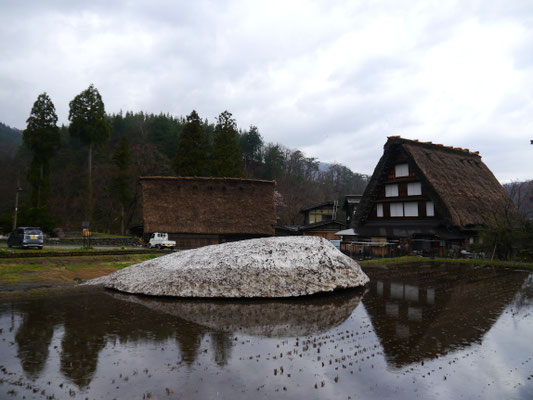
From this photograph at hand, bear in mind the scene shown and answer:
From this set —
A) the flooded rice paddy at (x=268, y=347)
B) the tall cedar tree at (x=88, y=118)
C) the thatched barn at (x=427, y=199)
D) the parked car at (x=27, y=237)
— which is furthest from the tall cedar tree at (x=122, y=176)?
the flooded rice paddy at (x=268, y=347)

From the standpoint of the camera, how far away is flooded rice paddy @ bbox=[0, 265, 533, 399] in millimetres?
5824

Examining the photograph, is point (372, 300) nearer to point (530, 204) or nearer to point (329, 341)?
point (329, 341)

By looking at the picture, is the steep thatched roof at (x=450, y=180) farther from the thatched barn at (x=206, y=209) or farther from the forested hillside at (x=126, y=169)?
the forested hillside at (x=126, y=169)

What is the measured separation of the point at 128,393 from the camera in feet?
18.3

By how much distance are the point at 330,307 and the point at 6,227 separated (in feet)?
133

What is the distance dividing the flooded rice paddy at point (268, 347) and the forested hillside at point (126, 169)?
1283 inches

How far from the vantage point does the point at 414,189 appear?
33.3 m

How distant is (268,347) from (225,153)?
135ft

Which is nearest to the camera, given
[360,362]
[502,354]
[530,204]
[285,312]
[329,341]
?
[360,362]

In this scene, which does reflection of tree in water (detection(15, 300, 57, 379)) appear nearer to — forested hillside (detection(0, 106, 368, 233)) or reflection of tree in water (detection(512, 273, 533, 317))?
reflection of tree in water (detection(512, 273, 533, 317))

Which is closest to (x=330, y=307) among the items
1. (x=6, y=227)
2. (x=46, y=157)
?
(x=6, y=227)

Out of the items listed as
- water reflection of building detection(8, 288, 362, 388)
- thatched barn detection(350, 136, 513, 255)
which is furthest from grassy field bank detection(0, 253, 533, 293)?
thatched barn detection(350, 136, 513, 255)

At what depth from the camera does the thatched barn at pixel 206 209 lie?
119 feet

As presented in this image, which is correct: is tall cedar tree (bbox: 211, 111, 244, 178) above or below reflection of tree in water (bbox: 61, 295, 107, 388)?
above
